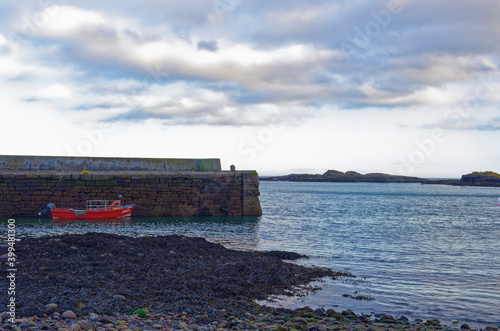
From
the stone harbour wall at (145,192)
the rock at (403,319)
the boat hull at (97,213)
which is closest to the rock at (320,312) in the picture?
the rock at (403,319)

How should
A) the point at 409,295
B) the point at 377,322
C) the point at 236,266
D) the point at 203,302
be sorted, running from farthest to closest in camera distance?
the point at 236,266 < the point at 409,295 < the point at 203,302 < the point at 377,322

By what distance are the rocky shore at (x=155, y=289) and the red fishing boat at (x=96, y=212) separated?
42.1 ft

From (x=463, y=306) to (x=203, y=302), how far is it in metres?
Result: 5.92

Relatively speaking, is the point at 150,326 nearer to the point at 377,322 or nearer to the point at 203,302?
the point at 203,302

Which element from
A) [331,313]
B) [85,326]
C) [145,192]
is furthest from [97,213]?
[85,326]

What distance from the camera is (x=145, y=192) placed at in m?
29.4

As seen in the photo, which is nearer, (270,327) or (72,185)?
(270,327)

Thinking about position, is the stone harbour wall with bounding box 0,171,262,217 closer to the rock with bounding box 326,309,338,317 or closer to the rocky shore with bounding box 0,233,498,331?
the rocky shore with bounding box 0,233,498,331

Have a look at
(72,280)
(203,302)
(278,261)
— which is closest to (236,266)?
(278,261)

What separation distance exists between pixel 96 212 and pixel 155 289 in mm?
19279

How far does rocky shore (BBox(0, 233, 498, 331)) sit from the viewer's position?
7.42m

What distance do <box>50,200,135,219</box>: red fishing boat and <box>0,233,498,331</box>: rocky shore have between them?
506 inches

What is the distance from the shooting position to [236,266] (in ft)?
40.3

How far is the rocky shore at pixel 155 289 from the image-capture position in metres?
7.42
